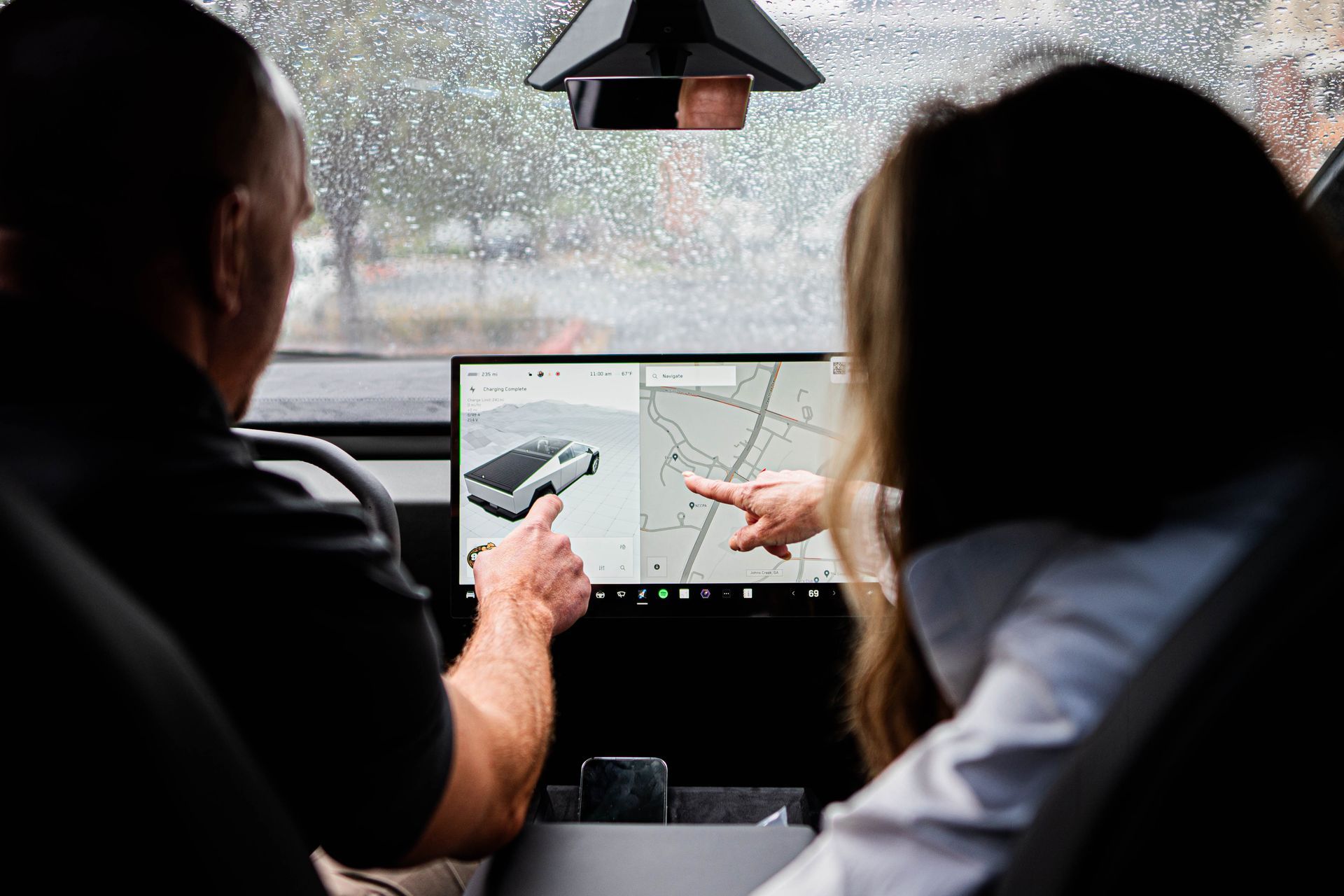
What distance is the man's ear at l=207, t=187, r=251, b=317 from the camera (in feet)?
2.24

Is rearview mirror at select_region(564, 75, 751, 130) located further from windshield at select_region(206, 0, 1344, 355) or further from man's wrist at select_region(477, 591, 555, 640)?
man's wrist at select_region(477, 591, 555, 640)

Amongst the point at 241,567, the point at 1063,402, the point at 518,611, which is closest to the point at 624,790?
the point at 518,611

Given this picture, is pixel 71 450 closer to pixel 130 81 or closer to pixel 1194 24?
pixel 130 81

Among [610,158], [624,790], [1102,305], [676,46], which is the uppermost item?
[676,46]

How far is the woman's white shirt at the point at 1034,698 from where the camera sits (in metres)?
0.48

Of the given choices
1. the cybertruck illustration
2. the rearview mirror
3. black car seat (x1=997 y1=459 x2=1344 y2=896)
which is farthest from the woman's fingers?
black car seat (x1=997 y1=459 x2=1344 y2=896)

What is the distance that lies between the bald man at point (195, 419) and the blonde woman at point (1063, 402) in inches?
11.4

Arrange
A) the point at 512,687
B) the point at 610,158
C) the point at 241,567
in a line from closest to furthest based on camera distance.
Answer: the point at 241,567 → the point at 512,687 → the point at 610,158

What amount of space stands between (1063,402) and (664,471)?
748 millimetres

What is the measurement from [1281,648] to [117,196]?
0.75 m

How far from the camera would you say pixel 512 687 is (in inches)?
33.9

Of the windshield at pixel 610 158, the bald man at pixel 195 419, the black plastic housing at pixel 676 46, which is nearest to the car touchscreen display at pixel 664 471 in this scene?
the windshield at pixel 610 158

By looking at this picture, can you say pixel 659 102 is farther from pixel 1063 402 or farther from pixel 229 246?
pixel 1063 402

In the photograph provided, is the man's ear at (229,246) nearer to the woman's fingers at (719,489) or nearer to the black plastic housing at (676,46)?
the black plastic housing at (676,46)
